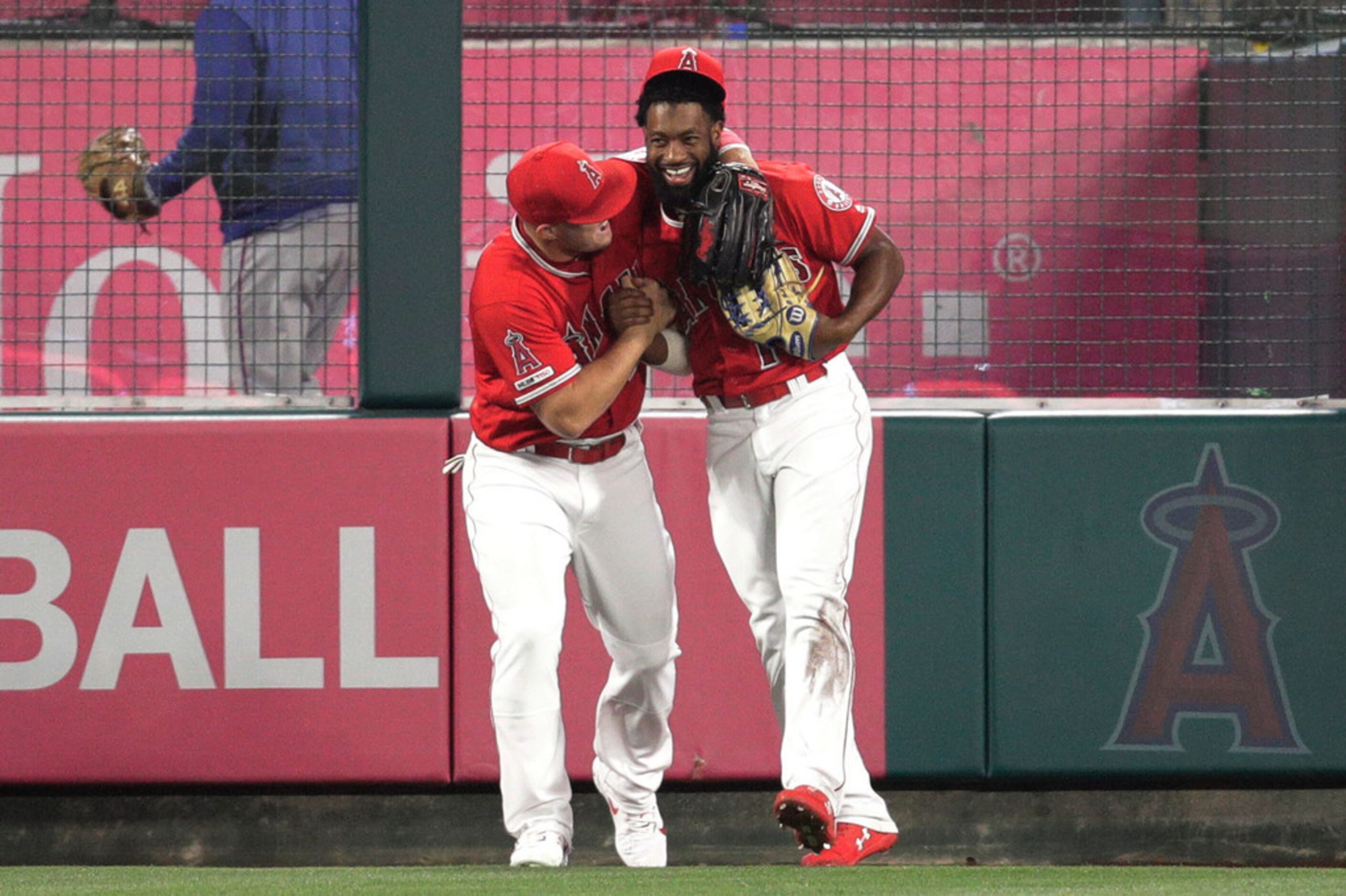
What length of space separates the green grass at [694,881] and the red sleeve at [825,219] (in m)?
1.40

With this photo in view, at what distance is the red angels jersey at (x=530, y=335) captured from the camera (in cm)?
380

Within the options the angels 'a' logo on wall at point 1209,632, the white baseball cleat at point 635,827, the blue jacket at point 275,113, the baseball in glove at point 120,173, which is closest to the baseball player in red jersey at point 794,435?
the white baseball cleat at point 635,827

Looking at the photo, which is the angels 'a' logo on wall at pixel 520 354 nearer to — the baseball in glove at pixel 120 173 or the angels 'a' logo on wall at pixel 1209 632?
the baseball in glove at pixel 120 173

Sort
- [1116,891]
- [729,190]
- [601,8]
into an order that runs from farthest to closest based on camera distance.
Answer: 1. [601,8]
2. [729,190]
3. [1116,891]

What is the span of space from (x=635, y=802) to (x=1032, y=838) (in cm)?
123

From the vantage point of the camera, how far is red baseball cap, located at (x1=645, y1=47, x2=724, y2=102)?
3824 millimetres

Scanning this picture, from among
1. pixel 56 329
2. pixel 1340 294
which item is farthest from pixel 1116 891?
pixel 56 329

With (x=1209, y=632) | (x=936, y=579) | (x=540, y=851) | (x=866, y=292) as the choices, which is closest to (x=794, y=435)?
(x=866, y=292)

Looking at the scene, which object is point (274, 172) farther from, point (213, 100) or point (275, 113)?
point (213, 100)

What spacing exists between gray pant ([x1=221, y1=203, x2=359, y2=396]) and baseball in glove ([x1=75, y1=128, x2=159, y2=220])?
28 centimetres

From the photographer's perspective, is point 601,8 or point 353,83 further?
point 601,8

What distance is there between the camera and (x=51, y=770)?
4.66 m

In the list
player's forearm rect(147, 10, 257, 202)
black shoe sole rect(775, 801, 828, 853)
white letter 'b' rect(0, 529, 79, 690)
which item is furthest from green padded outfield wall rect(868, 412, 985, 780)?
white letter 'b' rect(0, 529, 79, 690)

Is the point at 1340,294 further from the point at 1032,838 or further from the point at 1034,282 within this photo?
the point at 1032,838
